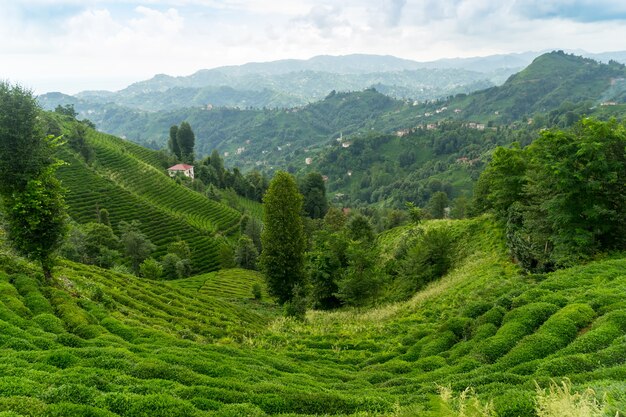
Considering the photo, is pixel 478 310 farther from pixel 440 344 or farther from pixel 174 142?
pixel 174 142

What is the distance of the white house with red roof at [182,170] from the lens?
397 feet

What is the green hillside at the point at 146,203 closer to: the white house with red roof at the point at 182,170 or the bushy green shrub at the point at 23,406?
the white house with red roof at the point at 182,170

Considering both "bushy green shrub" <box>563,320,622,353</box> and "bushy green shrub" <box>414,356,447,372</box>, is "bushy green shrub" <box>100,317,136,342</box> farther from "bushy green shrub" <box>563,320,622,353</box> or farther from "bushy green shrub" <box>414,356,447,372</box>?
"bushy green shrub" <box>563,320,622,353</box>

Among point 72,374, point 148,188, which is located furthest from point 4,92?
point 148,188

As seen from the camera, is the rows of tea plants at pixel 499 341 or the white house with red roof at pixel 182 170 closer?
the rows of tea plants at pixel 499 341

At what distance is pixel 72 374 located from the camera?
1014 cm

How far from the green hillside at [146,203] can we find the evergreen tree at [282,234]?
125ft

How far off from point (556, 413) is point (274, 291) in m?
31.3

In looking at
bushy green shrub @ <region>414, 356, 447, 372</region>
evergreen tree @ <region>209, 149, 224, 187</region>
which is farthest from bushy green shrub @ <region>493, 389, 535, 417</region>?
evergreen tree @ <region>209, 149, 224, 187</region>

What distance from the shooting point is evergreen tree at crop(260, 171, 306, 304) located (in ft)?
110

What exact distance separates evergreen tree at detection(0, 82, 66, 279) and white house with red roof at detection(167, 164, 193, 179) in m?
102

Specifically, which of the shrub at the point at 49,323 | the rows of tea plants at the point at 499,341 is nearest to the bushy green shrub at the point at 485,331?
the rows of tea plants at the point at 499,341

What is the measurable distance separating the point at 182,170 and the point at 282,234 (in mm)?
100347

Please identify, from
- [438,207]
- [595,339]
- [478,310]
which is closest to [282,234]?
[478,310]
